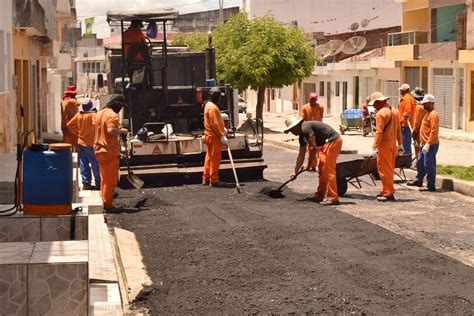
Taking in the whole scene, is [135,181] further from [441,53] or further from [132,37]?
[441,53]

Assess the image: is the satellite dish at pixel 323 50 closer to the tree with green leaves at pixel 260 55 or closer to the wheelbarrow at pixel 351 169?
the tree with green leaves at pixel 260 55

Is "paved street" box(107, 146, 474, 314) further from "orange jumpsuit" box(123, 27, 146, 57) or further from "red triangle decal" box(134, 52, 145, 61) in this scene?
"orange jumpsuit" box(123, 27, 146, 57)

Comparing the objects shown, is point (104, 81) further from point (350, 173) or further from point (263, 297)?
point (263, 297)

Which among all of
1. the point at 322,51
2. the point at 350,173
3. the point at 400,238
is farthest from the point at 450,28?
the point at 400,238

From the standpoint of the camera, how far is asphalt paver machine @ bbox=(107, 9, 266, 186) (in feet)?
56.9

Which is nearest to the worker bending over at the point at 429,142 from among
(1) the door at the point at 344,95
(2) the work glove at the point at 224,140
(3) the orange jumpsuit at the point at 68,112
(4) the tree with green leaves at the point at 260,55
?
(2) the work glove at the point at 224,140

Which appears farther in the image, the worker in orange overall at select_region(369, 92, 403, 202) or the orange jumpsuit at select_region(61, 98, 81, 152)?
the orange jumpsuit at select_region(61, 98, 81, 152)

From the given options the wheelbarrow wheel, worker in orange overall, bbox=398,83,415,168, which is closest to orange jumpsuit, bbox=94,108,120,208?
the wheelbarrow wheel

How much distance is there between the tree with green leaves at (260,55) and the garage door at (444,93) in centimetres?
524

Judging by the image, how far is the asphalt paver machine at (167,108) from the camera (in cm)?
1733

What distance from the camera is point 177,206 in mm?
14828

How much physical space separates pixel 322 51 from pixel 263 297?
160 ft

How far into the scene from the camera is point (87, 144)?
1614cm

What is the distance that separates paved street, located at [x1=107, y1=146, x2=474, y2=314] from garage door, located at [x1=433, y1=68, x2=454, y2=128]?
24856 mm
